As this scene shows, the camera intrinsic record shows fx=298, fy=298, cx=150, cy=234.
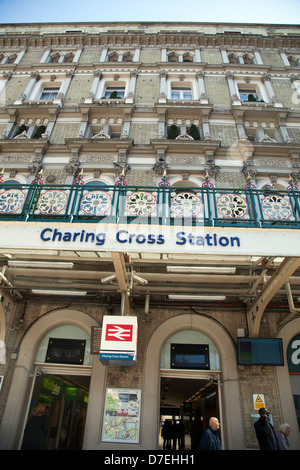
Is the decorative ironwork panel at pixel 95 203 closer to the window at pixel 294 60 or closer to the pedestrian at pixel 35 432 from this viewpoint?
the pedestrian at pixel 35 432

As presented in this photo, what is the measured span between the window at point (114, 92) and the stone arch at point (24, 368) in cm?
1094

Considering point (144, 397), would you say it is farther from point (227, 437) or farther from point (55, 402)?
point (55, 402)

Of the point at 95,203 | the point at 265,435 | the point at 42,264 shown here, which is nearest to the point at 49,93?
the point at 95,203

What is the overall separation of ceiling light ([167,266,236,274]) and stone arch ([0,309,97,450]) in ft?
10.1

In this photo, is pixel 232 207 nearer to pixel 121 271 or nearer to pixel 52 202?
pixel 121 271

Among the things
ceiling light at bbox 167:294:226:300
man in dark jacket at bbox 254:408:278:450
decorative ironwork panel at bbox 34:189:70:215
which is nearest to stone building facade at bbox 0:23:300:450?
decorative ironwork panel at bbox 34:189:70:215

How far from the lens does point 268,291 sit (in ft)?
24.0

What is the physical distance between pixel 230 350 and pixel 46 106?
41.9ft

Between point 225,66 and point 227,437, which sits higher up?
point 225,66

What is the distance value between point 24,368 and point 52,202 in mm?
4803

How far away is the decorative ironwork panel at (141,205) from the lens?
23.3 ft

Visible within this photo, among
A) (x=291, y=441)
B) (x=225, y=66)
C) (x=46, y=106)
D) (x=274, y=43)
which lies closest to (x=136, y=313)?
(x=291, y=441)

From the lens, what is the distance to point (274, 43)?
1728 cm

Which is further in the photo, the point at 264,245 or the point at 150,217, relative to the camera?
the point at 150,217
